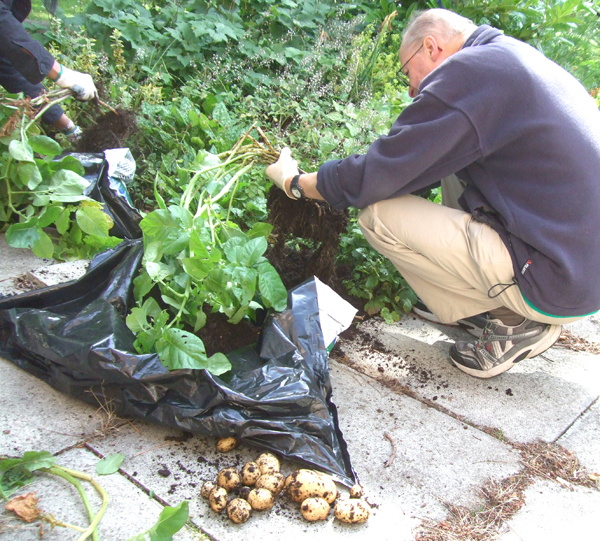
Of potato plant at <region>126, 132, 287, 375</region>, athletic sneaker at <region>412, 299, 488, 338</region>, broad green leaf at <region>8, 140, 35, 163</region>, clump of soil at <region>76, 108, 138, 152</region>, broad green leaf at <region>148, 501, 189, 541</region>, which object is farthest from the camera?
clump of soil at <region>76, 108, 138, 152</region>

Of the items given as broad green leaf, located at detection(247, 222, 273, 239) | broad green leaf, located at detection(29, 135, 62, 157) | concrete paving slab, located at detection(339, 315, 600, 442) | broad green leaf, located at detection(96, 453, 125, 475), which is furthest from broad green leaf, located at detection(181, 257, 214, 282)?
broad green leaf, located at detection(29, 135, 62, 157)

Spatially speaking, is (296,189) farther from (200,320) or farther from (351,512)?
(351,512)

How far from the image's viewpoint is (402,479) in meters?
1.90

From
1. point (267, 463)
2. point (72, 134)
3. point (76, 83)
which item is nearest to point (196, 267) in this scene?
point (267, 463)

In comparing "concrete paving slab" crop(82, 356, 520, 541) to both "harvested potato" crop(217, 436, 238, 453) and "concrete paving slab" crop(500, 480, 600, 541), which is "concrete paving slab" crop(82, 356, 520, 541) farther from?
"concrete paving slab" crop(500, 480, 600, 541)

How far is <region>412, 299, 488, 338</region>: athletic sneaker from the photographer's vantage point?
295 cm

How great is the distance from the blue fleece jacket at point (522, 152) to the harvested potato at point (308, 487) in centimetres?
119

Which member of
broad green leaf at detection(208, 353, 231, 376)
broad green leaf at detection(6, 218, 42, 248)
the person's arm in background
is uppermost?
the person's arm in background

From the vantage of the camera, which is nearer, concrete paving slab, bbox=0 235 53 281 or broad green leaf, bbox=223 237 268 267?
broad green leaf, bbox=223 237 268 267

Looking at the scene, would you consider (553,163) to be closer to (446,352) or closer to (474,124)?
(474,124)

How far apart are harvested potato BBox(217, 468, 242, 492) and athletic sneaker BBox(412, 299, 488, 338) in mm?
1605

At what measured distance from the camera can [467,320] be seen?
9.84 feet

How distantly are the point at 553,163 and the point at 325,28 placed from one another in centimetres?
401

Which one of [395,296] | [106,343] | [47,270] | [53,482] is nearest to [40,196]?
[47,270]
